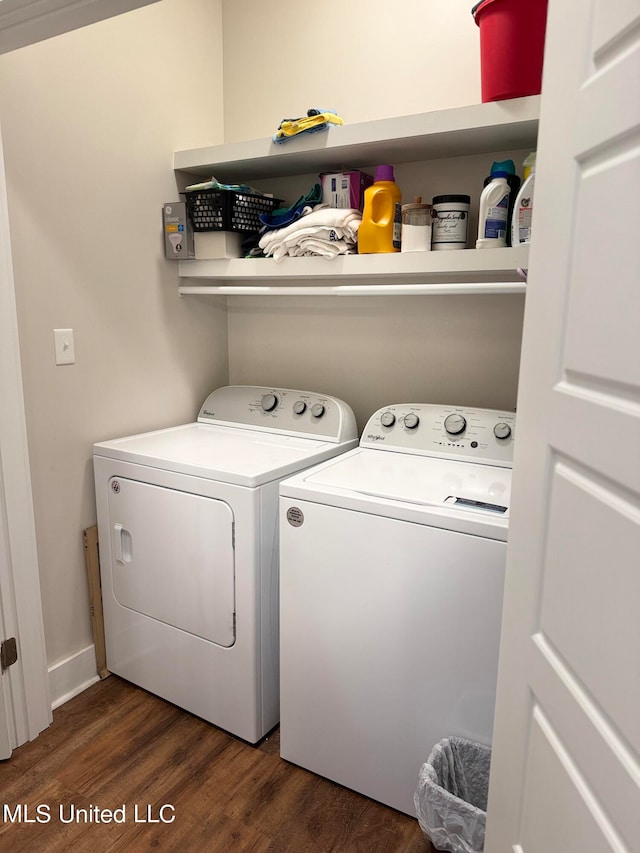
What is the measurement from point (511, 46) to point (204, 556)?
164cm

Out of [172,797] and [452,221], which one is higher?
[452,221]

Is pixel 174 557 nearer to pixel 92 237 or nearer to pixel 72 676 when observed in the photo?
pixel 72 676

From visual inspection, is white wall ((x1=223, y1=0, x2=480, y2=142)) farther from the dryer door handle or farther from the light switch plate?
the dryer door handle

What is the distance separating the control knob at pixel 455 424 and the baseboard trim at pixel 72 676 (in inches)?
58.1

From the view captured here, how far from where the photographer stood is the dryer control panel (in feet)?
5.94

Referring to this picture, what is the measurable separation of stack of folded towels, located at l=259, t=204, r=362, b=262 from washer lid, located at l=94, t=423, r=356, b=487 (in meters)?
0.64

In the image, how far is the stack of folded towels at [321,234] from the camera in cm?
191

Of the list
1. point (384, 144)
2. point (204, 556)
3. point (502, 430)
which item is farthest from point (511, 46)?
point (204, 556)

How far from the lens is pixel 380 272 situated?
1853mm

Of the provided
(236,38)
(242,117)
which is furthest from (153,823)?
(236,38)

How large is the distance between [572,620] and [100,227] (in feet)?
6.06

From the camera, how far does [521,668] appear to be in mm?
968

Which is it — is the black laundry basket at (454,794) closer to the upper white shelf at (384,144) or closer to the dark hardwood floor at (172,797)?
the dark hardwood floor at (172,797)

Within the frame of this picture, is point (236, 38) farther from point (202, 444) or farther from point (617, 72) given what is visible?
point (617, 72)
